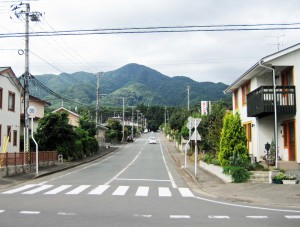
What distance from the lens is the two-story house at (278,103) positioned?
2342 centimetres

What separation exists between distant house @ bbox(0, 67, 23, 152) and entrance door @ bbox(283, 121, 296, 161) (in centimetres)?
2130

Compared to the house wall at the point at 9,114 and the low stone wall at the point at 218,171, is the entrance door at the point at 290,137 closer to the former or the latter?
the low stone wall at the point at 218,171

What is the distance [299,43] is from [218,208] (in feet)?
49.3

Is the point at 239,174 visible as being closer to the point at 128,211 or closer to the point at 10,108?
the point at 128,211

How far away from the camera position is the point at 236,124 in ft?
70.4

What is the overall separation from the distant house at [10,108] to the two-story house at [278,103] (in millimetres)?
19294

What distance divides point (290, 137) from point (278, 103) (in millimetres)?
2386

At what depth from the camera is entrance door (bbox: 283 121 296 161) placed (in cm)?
2412

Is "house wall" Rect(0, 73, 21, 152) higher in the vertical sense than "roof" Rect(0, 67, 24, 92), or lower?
lower

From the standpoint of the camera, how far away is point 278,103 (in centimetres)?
2377

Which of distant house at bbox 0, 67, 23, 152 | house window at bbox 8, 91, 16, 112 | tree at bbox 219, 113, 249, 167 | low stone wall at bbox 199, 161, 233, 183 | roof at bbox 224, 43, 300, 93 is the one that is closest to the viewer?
low stone wall at bbox 199, 161, 233, 183

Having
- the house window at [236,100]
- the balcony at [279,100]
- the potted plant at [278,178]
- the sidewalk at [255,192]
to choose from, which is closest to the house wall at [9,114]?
the house window at [236,100]

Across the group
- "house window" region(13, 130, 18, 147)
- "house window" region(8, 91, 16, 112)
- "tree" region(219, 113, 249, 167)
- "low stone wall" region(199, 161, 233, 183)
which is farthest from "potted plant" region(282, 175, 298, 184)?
"house window" region(13, 130, 18, 147)

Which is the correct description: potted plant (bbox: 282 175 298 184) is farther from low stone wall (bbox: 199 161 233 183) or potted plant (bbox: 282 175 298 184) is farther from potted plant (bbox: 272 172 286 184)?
low stone wall (bbox: 199 161 233 183)
